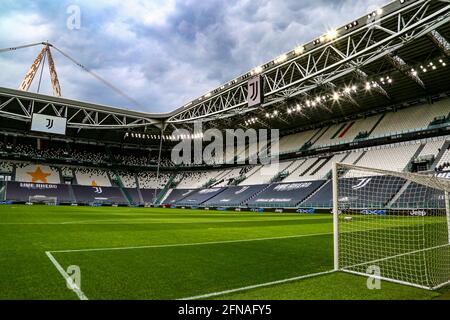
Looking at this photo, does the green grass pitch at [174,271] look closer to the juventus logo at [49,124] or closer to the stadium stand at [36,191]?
the juventus logo at [49,124]

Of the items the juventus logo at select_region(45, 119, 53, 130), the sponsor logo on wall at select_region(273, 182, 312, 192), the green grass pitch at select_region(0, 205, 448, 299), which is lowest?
the green grass pitch at select_region(0, 205, 448, 299)

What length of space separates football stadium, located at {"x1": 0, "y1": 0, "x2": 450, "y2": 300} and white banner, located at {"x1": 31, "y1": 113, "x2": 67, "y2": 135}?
0.13 meters

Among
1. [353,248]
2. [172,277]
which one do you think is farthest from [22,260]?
[353,248]

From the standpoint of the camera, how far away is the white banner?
30.2m

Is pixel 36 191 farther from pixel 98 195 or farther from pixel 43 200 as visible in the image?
pixel 98 195

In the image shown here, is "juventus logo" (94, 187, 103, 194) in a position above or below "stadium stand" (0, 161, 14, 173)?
below

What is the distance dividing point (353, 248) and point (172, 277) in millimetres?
4853

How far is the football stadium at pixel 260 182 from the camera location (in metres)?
4.42

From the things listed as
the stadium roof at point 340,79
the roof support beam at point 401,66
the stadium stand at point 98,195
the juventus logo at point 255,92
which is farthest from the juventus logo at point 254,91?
the stadium stand at point 98,195

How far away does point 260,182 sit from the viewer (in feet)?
127

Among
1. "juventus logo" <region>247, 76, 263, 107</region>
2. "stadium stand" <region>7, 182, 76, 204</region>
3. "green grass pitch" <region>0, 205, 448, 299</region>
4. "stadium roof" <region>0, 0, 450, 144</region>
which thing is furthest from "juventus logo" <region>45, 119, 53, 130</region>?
"green grass pitch" <region>0, 205, 448, 299</region>

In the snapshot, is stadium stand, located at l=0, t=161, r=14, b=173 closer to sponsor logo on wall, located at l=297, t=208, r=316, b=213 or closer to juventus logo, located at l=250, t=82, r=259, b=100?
juventus logo, located at l=250, t=82, r=259, b=100

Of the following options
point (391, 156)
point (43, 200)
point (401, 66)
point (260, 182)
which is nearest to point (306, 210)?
point (391, 156)

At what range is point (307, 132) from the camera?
41.5 m
